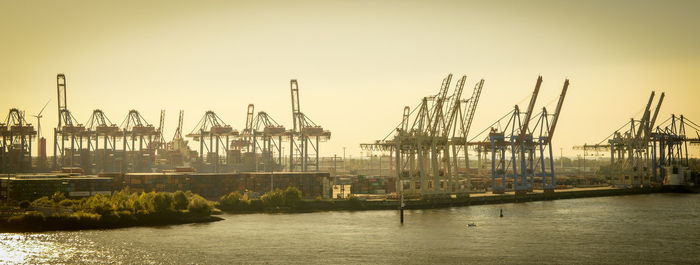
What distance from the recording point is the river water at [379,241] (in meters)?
50.3

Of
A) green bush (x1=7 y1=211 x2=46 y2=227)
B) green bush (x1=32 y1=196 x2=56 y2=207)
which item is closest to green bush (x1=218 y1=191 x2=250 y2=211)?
green bush (x1=32 y1=196 x2=56 y2=207)

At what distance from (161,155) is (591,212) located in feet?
387

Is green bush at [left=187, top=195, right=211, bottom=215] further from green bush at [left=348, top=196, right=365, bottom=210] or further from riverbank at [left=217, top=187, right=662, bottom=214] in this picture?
green bush at [left=348, top=196, right=365, bottom=210]

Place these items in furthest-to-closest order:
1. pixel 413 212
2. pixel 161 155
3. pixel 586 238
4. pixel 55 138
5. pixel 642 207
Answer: pixel 161 155 < pixel 55 138 < pixel 642 207 < pixel 413 212 < pixel 586 238

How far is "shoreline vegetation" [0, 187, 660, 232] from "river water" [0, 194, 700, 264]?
314 centimetres

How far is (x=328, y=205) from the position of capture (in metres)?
89.4

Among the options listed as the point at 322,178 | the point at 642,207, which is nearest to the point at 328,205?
the point at 322,178

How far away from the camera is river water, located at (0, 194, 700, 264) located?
5031 cm

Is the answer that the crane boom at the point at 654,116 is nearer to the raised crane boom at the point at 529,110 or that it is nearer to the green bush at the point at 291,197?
the raised crane boom at the point at 529,110

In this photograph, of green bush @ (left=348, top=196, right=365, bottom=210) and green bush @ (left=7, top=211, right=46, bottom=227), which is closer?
green bush @ (left=7, top=211, right=46, bottom=227)

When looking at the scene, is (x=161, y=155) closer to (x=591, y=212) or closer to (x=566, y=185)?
(x=566, y=185)

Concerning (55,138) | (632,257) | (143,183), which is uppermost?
(55,138)

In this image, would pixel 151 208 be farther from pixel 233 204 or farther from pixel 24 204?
pixel 233 204

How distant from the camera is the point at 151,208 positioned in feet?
237
